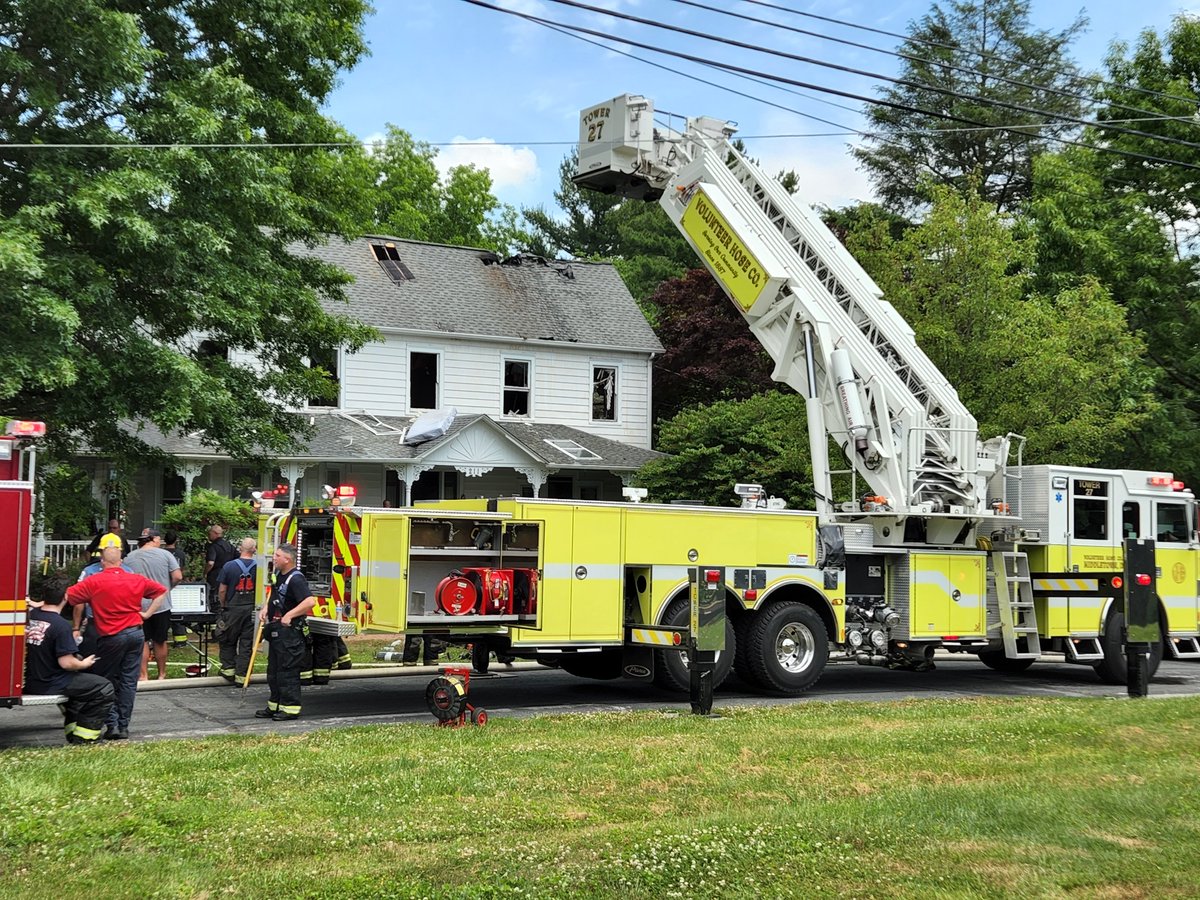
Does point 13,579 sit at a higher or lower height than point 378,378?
lower

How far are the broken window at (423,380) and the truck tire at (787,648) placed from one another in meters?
15.8

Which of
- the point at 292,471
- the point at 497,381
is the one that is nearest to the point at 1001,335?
the point at 497,381

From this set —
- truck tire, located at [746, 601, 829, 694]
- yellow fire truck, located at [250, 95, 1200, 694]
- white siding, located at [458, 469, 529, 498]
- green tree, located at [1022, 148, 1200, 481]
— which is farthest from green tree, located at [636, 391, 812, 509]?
truck tire, located at [746, 601, 829, 694]

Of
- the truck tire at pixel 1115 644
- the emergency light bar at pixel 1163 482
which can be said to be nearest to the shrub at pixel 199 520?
the truck tire at pixel 1115 644

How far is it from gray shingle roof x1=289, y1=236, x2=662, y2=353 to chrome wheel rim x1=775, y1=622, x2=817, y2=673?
50.7 feet

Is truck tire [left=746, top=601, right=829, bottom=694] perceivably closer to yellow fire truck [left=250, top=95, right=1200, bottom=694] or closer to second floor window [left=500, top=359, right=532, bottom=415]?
yellow fire truck [left=250, top=95, right=1200, bottom=694]

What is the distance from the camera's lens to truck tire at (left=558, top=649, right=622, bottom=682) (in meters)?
13.9

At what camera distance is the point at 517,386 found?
29.0m

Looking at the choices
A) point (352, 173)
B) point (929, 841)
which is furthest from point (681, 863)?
point (352, 173)

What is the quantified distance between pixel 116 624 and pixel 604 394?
20.8m

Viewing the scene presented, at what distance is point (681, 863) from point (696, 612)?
5.72 metres

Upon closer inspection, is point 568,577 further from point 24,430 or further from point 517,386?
point 517,386

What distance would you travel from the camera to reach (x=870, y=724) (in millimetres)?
10984

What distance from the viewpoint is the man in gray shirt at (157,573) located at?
13367mm
